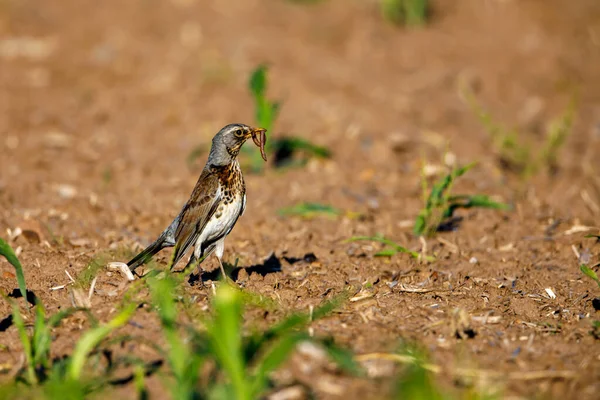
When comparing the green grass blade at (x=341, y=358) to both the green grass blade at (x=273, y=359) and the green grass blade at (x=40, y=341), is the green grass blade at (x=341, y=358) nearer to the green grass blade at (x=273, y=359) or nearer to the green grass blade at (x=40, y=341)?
the green grass blade at (x=273, y=359)

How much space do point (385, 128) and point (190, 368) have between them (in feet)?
24.1

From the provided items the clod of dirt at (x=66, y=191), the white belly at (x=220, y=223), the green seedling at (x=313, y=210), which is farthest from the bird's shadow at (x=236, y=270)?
the clod of dirt at (x=66, y=191)

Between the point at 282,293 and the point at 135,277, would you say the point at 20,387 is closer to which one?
the point at 135,277

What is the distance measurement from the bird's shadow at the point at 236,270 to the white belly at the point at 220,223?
33 cm

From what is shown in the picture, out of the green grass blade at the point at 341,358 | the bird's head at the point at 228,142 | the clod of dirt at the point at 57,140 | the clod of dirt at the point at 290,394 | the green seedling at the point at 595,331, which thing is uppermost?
the bird's head at the point at 228,142

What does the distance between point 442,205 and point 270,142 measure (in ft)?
9.75

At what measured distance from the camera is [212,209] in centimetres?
646

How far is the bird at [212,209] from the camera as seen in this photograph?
21.1 ft

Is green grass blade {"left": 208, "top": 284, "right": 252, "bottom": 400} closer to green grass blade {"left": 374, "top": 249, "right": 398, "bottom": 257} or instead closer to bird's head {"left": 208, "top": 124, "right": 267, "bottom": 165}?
bird's head {"left": 208, "top": 124, "right": 267, "bottom": 165}

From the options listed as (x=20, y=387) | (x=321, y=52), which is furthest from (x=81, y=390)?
(x=321, y=52)

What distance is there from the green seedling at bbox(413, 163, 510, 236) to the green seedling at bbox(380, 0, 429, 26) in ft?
22.0

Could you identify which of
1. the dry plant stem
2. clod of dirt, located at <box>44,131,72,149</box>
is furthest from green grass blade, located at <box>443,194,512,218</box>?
clod of dirt, located at <box>44,131,72,149</box>

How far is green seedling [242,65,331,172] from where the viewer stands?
9.12 m

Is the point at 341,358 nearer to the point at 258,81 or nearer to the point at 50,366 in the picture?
the point at 50,366
